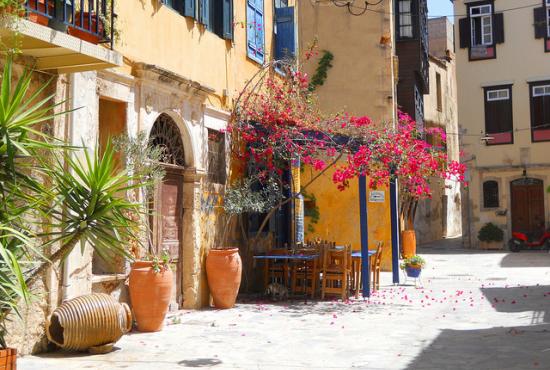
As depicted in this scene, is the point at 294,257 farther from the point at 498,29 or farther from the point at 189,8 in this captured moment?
the point at 498,29

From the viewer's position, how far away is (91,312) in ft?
23.3

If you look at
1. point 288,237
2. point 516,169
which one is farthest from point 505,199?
point 288,237

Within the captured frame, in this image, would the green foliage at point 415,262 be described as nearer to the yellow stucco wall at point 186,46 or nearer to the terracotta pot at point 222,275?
the terracotta pot at point 222,275

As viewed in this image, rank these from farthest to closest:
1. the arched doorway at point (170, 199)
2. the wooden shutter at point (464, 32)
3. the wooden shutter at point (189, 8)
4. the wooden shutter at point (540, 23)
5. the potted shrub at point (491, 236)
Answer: the wooden shutter at point (464, 32), the wooden shutter at point (540, 23), the potted shrub at point (491, 236), the wooden shutter at point (189, 8), the arched doorway at point (170, 199)

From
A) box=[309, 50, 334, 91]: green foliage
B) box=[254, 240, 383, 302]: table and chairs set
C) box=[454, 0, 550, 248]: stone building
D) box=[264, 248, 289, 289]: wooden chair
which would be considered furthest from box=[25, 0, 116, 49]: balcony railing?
box=[454, 0, 550, 248]: stone building

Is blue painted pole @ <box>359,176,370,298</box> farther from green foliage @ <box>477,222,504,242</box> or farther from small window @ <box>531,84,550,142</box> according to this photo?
small window @ <box>531,84,550,142</box>

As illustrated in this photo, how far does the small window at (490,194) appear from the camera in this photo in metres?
26.7

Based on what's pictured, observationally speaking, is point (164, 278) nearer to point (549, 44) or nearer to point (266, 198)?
point (266, 198)

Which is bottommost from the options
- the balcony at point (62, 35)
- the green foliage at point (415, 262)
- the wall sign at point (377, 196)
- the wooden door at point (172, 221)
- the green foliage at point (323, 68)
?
the green foliage at point (415, 262)

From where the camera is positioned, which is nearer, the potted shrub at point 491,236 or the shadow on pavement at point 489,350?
the shadow on pavement at point 489,350

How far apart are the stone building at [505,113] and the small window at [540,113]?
0.11ft

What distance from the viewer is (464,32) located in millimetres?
27953

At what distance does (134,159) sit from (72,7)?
192 cm

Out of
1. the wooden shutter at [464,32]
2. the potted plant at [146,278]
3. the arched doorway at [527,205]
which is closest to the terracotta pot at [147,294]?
the potted plant at [146,278]
